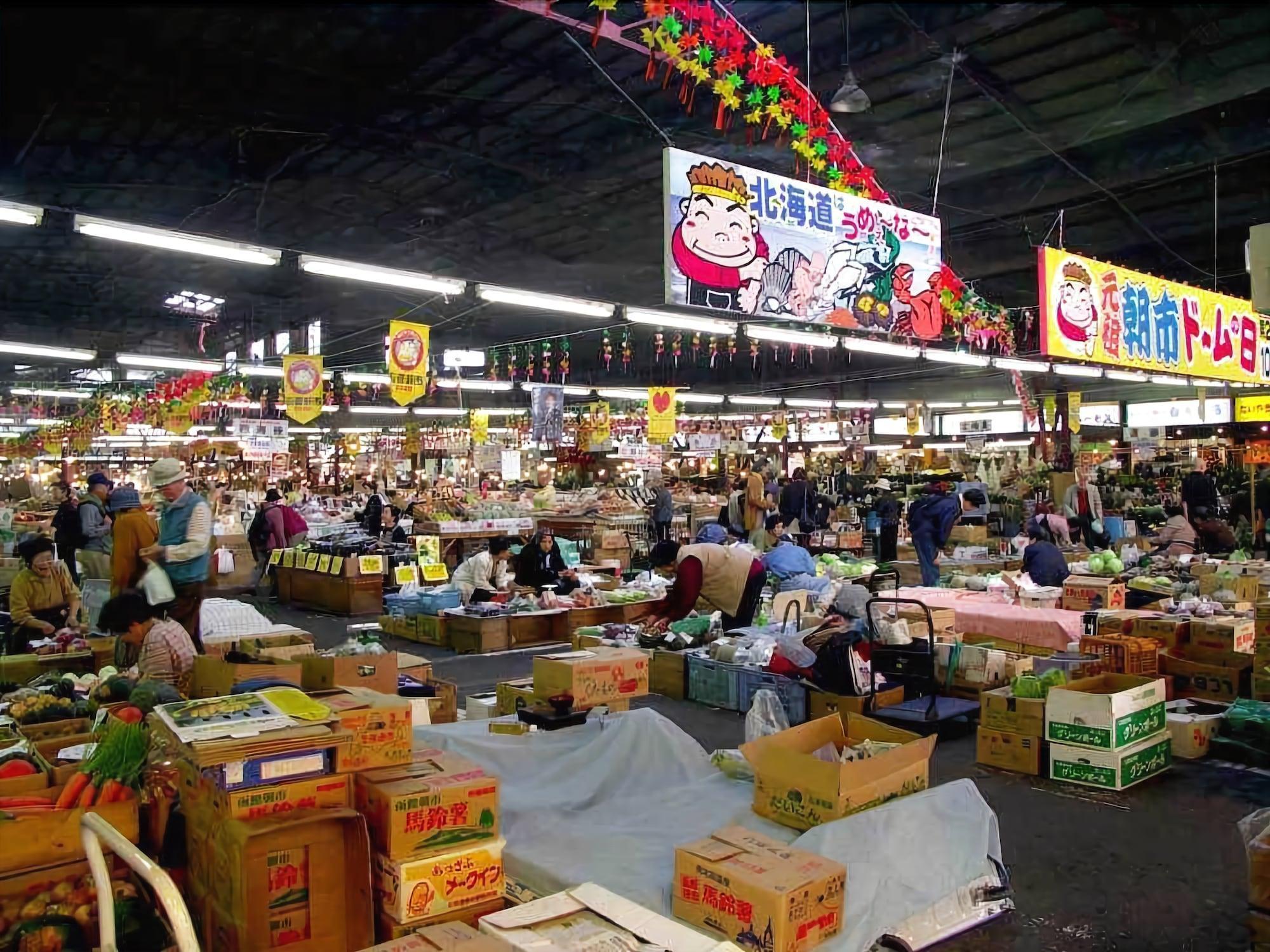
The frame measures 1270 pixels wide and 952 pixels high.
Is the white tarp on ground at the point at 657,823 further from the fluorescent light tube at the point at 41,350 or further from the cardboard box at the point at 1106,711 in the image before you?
the fluorescent light tube at the point at 41,350

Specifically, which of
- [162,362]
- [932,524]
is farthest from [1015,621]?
[162,362]

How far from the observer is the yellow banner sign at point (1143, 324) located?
→ 24.3 feet

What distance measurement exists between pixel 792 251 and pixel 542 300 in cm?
526

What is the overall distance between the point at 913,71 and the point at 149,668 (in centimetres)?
682

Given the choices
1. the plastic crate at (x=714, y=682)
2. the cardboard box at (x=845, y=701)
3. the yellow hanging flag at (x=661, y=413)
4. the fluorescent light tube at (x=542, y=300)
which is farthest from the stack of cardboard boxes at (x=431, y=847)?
the yellow hanging flag at (x=661, y=413)

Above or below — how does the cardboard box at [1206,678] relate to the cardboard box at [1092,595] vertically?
below

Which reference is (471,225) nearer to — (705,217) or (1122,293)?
(705,217)

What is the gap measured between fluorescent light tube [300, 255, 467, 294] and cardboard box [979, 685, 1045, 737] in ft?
21.5

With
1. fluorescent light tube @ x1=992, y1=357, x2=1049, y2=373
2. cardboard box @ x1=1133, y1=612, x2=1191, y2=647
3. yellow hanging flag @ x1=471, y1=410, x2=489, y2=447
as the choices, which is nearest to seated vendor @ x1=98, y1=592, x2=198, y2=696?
cardboard box @ x1=1133, y1=612, x2=1191, y2=647

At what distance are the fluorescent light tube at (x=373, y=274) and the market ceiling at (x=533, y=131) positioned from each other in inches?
37.2

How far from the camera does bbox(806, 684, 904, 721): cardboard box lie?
20.1 feet

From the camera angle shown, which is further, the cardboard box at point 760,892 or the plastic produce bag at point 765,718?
the plastic produce bag at point 765,718

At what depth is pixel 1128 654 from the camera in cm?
662

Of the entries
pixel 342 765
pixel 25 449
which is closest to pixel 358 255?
pixel 342 765
